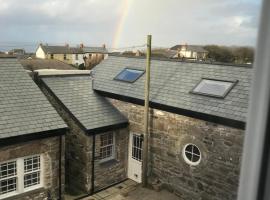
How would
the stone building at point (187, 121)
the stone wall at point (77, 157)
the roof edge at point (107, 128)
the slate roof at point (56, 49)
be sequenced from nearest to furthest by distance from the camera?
1. the stone building at point (187, 121)
2. the roof edge at point (107, 128)
3. the stone wall at point (77, 157)
4. the slate roof at point (56, 49)

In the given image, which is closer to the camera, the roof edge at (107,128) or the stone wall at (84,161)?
the roof edge at (107,128)

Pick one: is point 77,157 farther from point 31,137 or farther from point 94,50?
point 94,50

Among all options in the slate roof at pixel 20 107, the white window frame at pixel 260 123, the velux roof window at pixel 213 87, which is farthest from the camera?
the velux roof window at pixel 213 87

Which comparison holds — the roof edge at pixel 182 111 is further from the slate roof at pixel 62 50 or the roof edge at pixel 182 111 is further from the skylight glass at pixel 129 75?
the slate roof at pixel 62 50

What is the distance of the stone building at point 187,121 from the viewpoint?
841cm

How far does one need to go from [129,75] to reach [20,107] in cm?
472

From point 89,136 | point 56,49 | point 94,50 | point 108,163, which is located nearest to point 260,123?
point 89,136

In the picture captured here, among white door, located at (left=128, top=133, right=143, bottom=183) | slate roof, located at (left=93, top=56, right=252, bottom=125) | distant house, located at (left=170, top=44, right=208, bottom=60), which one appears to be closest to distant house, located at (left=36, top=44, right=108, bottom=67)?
distant house, located at (left=170, top=44, right=208, bottom=60)

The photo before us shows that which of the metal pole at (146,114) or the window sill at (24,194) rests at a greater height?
the metal pole at (146,114)

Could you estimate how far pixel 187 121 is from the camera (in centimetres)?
915

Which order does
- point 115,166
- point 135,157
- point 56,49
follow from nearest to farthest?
point 115,166, point 135,157, point 56,49

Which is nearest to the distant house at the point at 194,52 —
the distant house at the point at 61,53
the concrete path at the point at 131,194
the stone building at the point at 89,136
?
the stone building at the point at 89,136

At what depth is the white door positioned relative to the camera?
1109cm

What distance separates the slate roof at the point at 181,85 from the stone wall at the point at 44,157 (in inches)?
135
